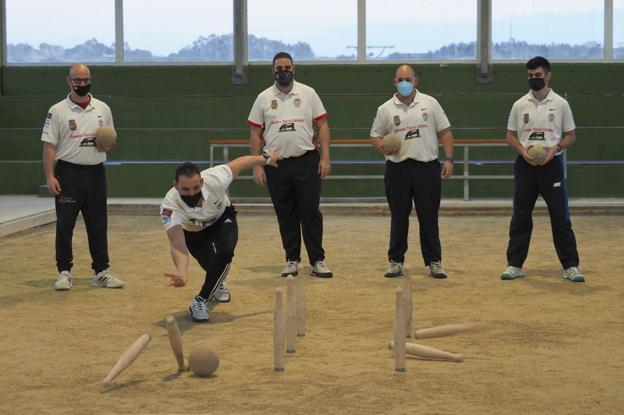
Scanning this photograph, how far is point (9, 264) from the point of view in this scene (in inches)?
374

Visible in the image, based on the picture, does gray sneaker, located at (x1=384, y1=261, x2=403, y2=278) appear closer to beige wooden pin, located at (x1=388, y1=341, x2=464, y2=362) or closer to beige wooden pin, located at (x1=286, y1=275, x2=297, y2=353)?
beige wooden pin, located at (x1=286, y1=275, x2=297, y2=353)

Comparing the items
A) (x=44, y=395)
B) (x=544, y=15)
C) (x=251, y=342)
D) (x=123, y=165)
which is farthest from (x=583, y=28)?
(x=44, y=395)

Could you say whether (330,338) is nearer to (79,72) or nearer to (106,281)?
(106,281)

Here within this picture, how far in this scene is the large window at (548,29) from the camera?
1684 centimetres

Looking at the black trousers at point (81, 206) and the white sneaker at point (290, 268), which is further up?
the black trousers at point (81, 206)

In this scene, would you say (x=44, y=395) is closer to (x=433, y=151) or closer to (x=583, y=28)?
(x=433, y=151)

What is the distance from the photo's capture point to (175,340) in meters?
5.34

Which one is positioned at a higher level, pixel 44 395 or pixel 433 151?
pixel 433 151

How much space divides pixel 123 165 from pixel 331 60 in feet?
12.2

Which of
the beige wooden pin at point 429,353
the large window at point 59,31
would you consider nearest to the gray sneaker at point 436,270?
the beige wooden pin at point 429,353

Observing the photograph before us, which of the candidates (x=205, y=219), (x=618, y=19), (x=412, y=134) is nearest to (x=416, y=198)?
(x=412, y=134)

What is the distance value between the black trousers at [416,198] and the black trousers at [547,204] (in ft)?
1.95

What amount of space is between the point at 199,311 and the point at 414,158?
92.6 inches

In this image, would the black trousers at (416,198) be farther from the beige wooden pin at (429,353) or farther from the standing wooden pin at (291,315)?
the beige wooden pin at (429,353)
